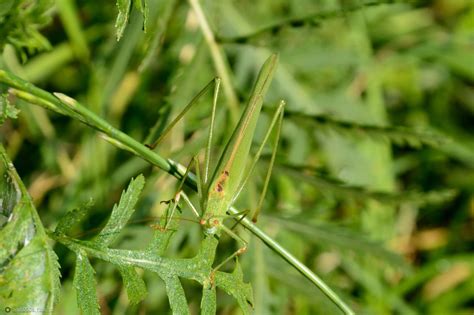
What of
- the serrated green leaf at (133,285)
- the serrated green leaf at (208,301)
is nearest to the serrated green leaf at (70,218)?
the serrated green leaf at (133,285)

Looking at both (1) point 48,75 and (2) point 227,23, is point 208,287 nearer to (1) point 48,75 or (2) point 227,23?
(2) point 227,23

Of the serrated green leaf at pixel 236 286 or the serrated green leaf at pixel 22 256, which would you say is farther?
the serrated green leaf at pixel 236 286

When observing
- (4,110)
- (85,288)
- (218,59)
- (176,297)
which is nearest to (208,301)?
(176,297)

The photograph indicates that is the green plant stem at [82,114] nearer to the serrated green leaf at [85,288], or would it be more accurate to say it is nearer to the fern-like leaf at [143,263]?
the fern-like leaf at [143,263]

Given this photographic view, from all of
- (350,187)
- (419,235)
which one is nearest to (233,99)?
(350,187)

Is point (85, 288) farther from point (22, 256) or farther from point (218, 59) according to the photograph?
point (218, 59)

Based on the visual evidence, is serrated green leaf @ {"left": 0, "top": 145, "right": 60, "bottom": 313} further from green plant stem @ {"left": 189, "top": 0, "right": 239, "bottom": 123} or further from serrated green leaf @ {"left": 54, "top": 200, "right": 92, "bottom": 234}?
green plant stem @ {"left": 189, "top": 0, "right": 239, "bottom": 123}
